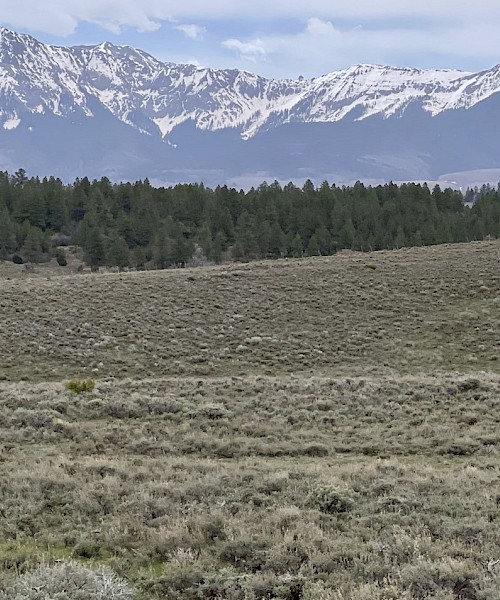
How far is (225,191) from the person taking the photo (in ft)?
266

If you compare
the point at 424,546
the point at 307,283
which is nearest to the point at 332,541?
the point at 424,546

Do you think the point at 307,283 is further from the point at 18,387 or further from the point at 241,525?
the point at 241,525

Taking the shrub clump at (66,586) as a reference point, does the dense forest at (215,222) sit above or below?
above

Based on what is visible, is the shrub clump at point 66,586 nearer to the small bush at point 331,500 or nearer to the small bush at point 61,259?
the small bush at point 331,500

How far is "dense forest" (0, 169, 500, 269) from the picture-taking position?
65875 mm

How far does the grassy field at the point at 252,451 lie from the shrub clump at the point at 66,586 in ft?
1.02

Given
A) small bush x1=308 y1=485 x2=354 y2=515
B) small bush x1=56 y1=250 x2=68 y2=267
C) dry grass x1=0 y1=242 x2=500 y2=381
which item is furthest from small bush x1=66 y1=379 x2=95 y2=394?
small bush x1=56 y1=250 x2=68 y2=267

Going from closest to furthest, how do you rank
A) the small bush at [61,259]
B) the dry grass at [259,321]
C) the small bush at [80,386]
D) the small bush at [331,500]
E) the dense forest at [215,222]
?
1. the small bush at [331,500]
2. the small bush at [80,386]
3. the dry grass at [259,321]
4. the small bush at [61,259]
5. the dense forest at [215,222]

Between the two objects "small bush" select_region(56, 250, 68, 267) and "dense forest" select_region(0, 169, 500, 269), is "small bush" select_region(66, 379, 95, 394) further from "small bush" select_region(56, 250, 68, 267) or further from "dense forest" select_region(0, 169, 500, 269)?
"small bush" select_region(56, 250, 68, 267)

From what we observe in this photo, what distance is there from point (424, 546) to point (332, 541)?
3.73 feet

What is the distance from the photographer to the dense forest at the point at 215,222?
216 feet

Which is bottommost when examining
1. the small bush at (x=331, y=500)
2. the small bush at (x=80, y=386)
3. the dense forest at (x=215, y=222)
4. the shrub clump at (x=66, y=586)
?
the small bush at (x=80, y=386)

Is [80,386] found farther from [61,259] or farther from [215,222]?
[215,222]

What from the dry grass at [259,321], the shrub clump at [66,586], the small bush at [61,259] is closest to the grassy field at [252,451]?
the dry grass at [259,321]
